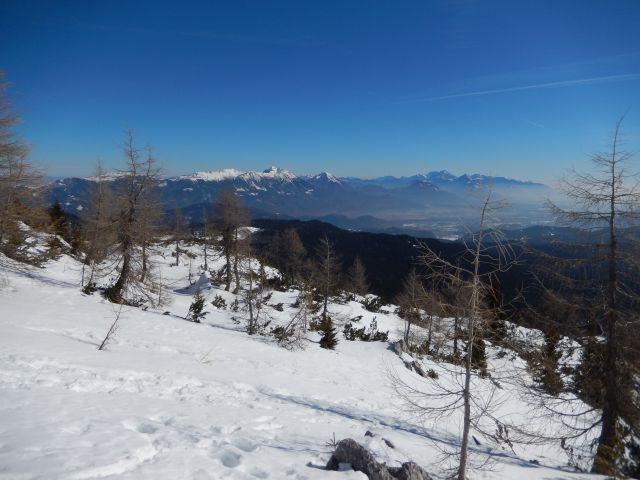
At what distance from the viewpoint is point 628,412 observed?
29.2 ft

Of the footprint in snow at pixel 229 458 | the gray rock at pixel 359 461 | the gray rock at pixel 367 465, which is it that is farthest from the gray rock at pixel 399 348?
the footprint in snow at pixel 229 458

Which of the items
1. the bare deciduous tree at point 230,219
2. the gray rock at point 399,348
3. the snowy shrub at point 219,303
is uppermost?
the bare deciduous tree at point 230,219

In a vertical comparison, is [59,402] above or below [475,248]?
below

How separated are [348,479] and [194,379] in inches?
263

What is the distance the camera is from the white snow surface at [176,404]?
5480mm

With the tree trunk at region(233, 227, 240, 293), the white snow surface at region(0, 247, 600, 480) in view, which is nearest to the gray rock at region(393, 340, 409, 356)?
the white snow surface at region(0, 247, 600, 480)

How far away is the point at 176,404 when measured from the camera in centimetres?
864

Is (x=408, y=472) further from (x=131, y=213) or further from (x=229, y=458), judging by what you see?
(x=131, y=213)

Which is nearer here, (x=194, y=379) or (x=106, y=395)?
(x=106, y=395)

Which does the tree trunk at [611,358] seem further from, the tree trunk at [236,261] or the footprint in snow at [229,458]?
the tree trunk at [236,261]

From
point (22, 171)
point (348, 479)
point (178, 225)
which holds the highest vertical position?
point (22, 171)

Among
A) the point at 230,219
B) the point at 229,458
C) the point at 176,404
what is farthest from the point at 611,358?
the point at 230,219

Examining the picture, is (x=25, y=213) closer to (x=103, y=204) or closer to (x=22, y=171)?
(x=22, y=171)

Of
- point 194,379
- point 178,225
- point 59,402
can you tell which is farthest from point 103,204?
point 59,402
